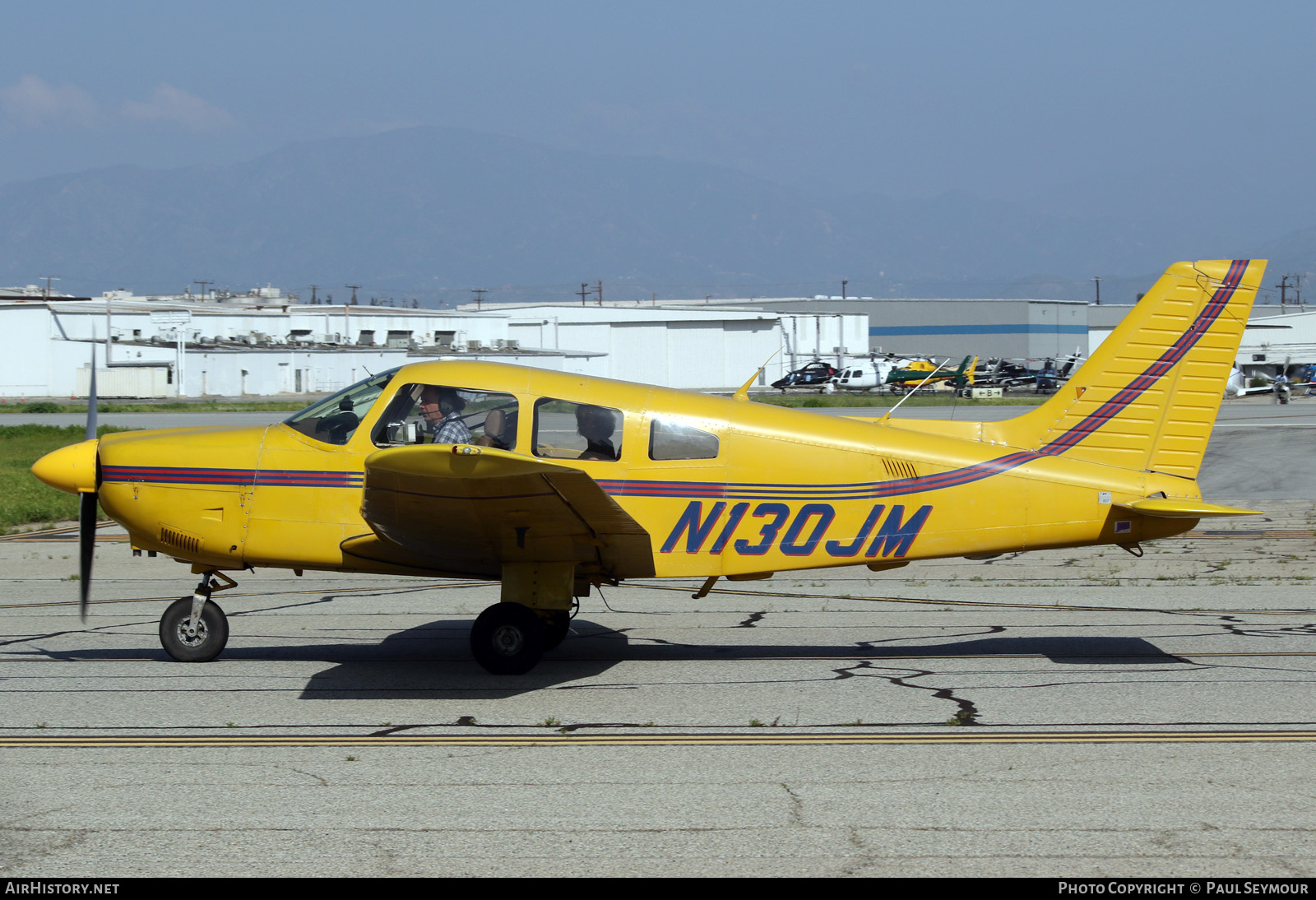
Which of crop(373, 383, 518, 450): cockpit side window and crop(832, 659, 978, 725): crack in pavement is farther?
crop(373, 383, 518, 450): cockpit side window

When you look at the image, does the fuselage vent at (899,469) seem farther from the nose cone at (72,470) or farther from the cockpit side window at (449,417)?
the nose cone at (72,470)

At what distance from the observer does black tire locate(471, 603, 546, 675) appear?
28.7 feet

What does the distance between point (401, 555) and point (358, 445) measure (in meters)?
0.91

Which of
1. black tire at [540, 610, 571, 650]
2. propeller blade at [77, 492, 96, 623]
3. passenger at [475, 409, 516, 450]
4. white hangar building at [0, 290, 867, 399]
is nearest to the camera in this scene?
passenger at [475, 409, 516, 450]

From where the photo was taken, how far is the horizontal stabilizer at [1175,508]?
8.49 m

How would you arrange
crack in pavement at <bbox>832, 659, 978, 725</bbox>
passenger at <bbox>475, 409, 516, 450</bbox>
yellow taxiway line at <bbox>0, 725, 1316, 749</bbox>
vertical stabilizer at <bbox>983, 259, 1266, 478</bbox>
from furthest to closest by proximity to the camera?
vertical stabilizer at <bbox>983, 259, 1266, 478</bbox> < passenger at <bbox>475, 409, 516, 450</bbox> < crack in pavement at <bbox>832, 659, 978, 725</bbox> < yellow taxiway line at <bbox>0, 725, 1316, 749</bbox>

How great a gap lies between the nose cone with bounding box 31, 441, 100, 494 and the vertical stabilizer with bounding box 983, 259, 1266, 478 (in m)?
7.54

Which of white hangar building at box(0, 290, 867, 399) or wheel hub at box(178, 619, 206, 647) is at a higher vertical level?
white hangar building at box(0, 290, 867, 399)

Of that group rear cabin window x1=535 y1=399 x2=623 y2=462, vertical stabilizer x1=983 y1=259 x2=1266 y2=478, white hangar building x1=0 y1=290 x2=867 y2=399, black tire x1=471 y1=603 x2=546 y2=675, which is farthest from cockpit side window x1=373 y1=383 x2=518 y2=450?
white hangar building x1=0 y1=290 x2=867 y2=399

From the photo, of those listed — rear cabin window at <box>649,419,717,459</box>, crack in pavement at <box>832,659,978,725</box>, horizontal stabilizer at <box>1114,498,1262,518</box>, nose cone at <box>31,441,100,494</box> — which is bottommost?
crack in pavement at <box>832,659,978,725</box>

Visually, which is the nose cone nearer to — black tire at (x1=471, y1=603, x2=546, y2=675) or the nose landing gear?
the nose landing gear
